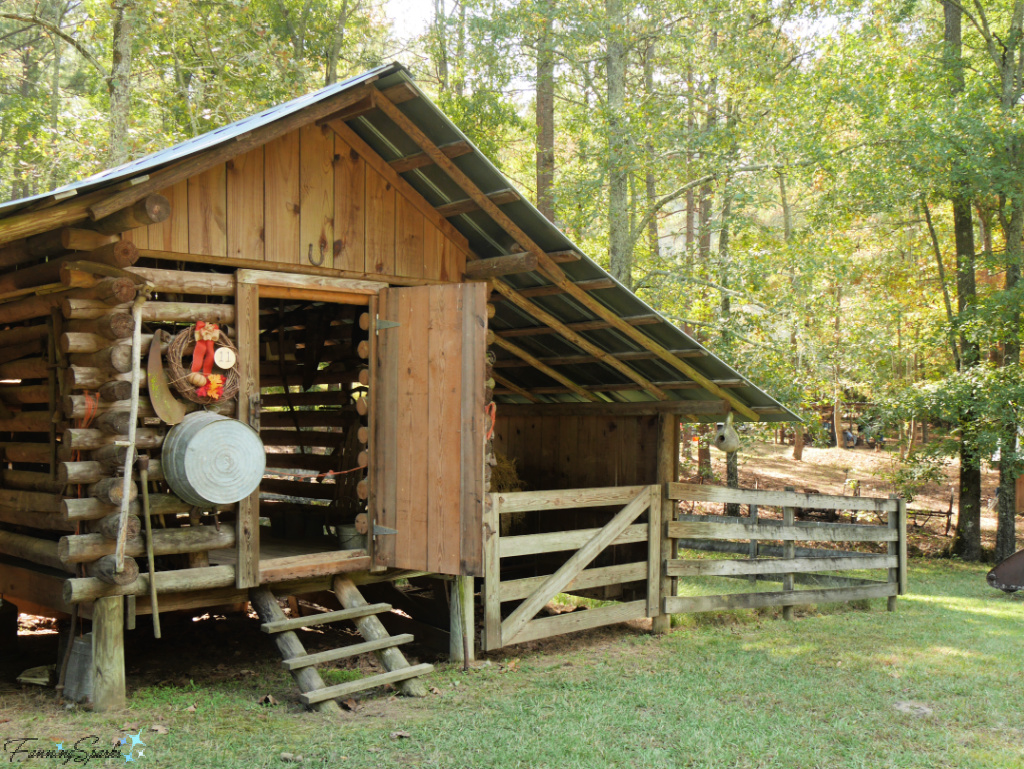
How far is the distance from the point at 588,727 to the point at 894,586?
646 centimetres

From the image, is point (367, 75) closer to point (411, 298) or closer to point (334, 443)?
point (411, 298)

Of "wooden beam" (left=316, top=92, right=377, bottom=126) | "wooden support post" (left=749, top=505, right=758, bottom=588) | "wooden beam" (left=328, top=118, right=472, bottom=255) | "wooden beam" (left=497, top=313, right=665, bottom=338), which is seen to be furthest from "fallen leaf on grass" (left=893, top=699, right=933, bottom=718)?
"wooden beam" (left=316, top=92, right=377, bottom=126)

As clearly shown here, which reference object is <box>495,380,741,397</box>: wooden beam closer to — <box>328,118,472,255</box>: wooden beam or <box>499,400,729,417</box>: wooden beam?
<box>499,400,729,417</box>: wooden beam

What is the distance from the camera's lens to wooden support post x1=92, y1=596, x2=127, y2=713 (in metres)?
5.30

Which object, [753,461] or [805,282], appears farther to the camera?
[753,461]

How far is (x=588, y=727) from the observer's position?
5277mm

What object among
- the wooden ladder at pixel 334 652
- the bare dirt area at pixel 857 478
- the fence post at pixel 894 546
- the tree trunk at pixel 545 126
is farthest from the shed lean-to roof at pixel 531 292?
the bare dirt area at pixel 857 478

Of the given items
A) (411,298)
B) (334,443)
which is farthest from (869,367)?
(411,298)

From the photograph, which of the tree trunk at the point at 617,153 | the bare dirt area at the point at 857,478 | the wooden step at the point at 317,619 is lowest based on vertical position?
the bare dirt area at the point at 857,478

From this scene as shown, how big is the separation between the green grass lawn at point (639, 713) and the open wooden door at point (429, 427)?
1.09 metres

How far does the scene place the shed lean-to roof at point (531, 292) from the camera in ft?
19.3

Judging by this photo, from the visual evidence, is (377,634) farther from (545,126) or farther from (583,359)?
(545,126)

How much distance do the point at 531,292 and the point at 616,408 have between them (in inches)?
80.3

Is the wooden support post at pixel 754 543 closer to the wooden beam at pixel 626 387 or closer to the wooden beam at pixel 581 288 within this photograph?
the wooden beam at pixel 626 387
